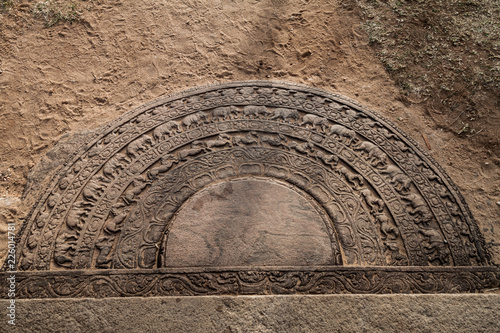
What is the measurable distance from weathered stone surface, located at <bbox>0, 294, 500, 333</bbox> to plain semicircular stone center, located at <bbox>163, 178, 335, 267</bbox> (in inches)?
15.8

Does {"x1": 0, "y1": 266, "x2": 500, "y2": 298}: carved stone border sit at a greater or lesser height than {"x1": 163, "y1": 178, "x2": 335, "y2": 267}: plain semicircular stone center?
lesser

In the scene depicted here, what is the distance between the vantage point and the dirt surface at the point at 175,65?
13.1 ft

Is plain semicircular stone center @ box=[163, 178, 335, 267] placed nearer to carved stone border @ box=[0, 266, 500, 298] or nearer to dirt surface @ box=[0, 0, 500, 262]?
carved stone border @ box=[0, 266, 500, 298]

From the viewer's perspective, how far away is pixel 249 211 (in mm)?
3473

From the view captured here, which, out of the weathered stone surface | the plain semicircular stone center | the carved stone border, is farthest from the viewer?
the plain semicircular stone center

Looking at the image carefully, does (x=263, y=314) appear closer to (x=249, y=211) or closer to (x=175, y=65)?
(x=249, y=211)

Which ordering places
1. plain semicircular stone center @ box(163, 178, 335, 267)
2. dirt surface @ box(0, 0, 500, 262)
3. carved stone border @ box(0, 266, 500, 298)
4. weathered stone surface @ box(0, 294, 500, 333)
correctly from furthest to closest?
dirt surface @ box(0, 0, 500, 262)
plain semicircular stone center @ box(163, 178, 335, 267)
carved stone border @ box(0, 266, 500, 298)
weathered stone surface @ box(0, 294, 500, 333)

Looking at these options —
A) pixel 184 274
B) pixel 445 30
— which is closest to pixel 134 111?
pixel 184 274

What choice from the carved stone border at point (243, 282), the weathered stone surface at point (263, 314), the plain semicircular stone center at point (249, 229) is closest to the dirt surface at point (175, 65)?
the carved stone border at point (243, 282)

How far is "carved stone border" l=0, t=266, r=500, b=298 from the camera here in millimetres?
3043

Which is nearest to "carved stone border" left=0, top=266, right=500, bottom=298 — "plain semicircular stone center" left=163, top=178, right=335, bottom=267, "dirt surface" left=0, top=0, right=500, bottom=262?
"plain semicircular stone center" left=163, top=178, right=335, bottom=267

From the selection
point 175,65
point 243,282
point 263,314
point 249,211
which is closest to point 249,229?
point 249,211

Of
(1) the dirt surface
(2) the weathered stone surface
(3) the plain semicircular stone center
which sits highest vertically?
(1) the dirt surface

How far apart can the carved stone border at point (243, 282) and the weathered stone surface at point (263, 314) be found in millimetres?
136
